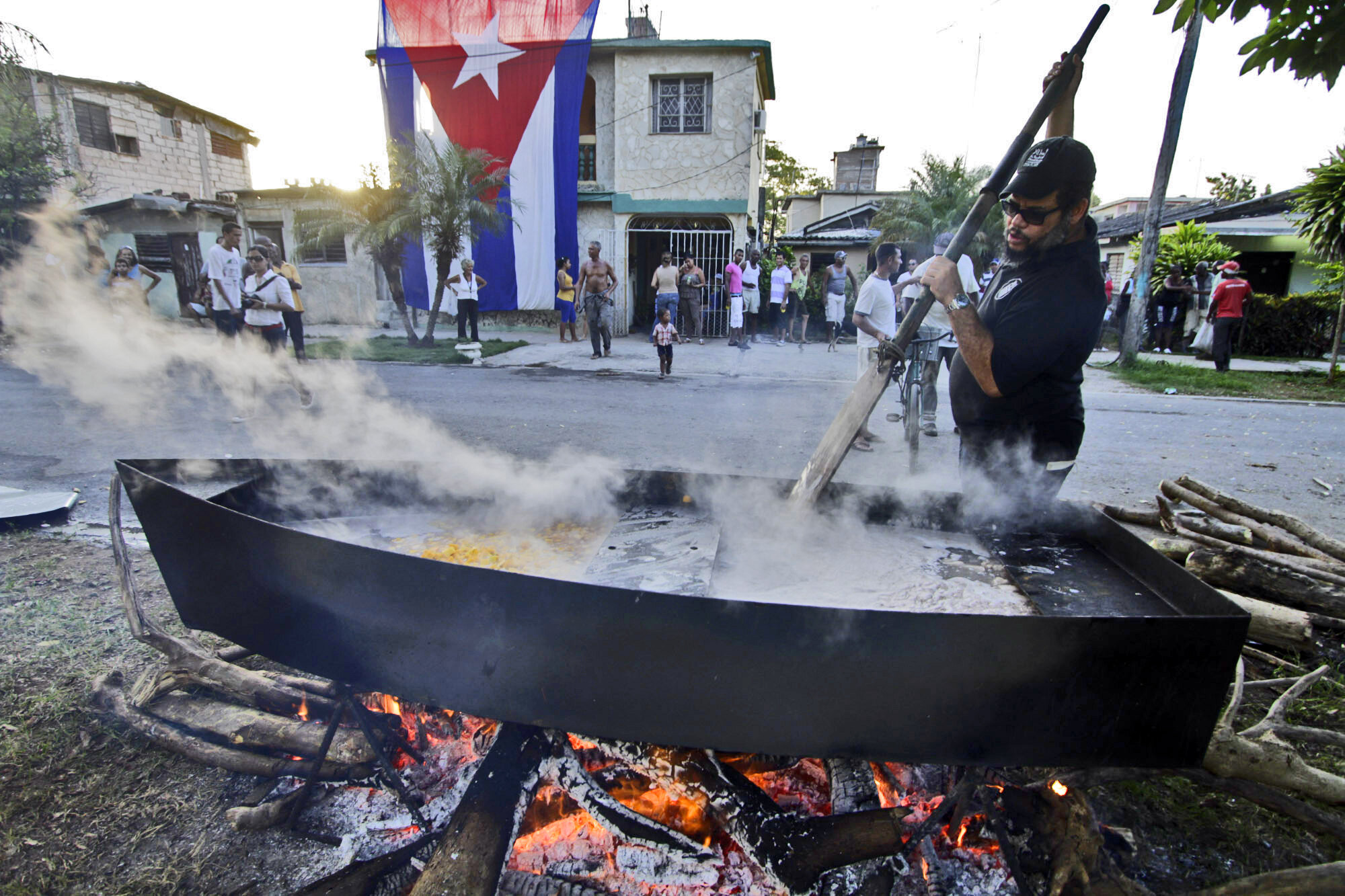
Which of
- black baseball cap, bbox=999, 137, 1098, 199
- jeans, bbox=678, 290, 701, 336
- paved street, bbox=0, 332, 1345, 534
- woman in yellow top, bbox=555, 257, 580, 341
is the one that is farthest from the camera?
jeans, bbox=678, 290, 701, 336

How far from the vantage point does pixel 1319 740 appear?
200cm

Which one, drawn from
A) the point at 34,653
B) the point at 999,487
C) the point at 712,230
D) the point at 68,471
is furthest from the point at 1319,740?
the point at 712,230

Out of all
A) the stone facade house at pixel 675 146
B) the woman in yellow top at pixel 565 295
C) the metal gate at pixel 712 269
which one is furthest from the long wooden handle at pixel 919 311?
the metal gate at pixel 712 269

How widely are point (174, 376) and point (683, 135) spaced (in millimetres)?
11283

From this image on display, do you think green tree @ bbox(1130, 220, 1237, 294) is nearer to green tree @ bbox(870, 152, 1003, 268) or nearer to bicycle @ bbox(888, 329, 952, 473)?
green tree @ bbox(870, 152, 1003, 268)

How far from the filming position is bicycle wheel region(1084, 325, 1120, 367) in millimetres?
12156

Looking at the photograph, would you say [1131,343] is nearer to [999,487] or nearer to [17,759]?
[999,487]

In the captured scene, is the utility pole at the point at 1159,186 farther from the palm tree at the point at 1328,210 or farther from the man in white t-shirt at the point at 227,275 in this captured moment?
the man in white t-shirt at the point at 227,275

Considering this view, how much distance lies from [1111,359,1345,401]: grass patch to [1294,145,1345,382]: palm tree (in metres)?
0.51

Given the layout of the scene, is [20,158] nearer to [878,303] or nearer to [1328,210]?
[878,303]

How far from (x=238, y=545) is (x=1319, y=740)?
123 inches

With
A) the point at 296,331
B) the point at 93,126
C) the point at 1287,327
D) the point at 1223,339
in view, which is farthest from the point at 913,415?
the point at 93,126

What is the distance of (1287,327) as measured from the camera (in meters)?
13.9

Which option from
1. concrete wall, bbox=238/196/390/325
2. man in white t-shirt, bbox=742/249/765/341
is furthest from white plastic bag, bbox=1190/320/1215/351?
concrete wall, bbox=238/196/390/325
